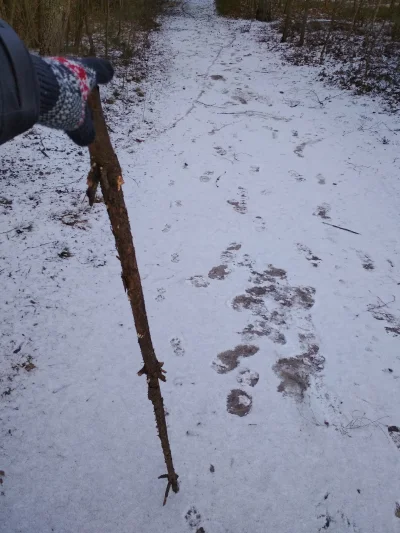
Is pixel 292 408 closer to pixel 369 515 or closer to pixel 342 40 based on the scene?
pixel 369 515

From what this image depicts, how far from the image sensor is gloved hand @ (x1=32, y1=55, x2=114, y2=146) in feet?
3.22

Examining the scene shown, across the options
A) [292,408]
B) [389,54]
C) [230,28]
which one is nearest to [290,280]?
[292,408]

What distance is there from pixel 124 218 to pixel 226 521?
68.3 inches

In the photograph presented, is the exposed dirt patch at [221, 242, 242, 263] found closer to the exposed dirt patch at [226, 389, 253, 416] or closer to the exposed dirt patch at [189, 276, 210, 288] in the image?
the exposed dirt patch at [189, 276, 210, 288]

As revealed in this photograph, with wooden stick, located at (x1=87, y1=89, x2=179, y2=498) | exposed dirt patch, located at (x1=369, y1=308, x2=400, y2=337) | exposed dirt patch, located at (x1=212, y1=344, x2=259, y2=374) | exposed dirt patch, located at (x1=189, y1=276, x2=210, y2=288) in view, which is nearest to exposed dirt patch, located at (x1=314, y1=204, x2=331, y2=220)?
exposed dirt patch, located at (x1=369, y1=308, x2=400, y2=337)

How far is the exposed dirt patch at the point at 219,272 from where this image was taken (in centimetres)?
343

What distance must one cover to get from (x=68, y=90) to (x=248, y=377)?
2.18 m

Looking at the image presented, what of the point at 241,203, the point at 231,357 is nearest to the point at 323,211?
the point at 241,203

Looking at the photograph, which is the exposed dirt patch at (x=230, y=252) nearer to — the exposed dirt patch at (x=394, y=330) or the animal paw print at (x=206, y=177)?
the animal paw print at (x=206, y=177)

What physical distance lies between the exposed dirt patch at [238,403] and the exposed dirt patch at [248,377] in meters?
0.08

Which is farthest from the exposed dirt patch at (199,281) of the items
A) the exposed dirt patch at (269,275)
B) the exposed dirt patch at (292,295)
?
the exposed dirt patch at (292,295)

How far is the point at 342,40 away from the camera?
10.0 metres

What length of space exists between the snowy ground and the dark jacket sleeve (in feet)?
6.37

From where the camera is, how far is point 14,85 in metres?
0.88
